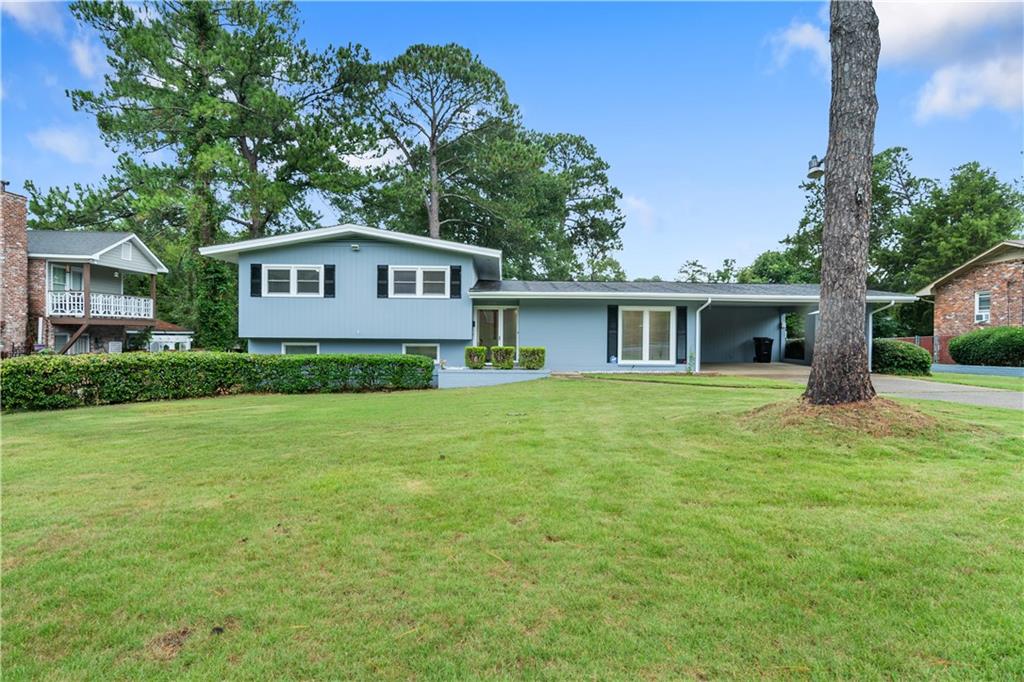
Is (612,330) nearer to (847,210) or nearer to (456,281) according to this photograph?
(456,281)

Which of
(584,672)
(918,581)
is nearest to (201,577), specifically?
(584,672)

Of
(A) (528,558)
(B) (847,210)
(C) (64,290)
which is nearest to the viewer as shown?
(A) (528,558)

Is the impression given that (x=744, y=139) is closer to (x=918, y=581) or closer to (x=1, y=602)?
(x=918, y=581)

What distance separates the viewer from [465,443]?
561cm

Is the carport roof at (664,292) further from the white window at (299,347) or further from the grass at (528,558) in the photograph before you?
the grass at (528,558)

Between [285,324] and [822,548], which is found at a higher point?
[285,324]

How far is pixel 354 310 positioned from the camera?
15.3 m

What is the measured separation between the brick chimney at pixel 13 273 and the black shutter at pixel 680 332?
2353cm

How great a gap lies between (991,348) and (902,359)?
3601 mm

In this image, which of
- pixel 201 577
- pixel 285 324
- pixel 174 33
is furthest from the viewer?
pixel 174 33

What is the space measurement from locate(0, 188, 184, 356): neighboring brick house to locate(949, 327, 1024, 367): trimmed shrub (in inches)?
1287

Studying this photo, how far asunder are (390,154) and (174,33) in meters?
9.65

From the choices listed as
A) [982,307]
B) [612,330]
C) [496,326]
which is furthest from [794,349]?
[496,326]

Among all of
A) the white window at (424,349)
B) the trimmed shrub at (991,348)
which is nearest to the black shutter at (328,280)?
the white window at (424,349)
